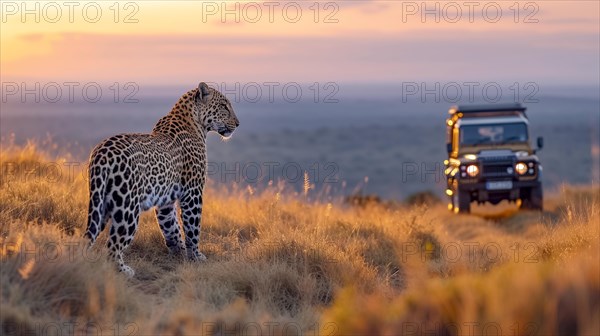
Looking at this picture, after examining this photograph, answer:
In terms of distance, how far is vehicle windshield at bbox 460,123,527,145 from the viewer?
82.4 feet

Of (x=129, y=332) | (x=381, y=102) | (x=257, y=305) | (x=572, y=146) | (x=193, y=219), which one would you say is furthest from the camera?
(x=381, y=102)

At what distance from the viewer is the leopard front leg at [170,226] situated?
1271cm

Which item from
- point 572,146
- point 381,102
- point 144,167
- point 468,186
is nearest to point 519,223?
point 468,186

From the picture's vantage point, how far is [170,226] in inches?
501

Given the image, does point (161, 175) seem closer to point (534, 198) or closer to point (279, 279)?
point (279, 279)

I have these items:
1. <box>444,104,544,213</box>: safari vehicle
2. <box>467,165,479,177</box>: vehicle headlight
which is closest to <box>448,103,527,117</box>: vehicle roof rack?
<box>444,104,544,213</box>: safari vehicle

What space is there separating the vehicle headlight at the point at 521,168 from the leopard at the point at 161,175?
13.0 m

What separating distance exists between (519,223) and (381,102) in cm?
13740

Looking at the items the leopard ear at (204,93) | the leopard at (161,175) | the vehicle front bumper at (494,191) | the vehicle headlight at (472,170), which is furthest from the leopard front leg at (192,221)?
the vehicle front bumper at (494,191)

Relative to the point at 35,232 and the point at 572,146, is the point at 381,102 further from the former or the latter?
the point at 35,232

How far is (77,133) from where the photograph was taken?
8388cm

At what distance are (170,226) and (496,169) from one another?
1367 centimetres

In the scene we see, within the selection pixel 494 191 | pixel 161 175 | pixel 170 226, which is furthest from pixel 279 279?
pixel 494 191

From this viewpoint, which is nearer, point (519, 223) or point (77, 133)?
point (519, 223)
